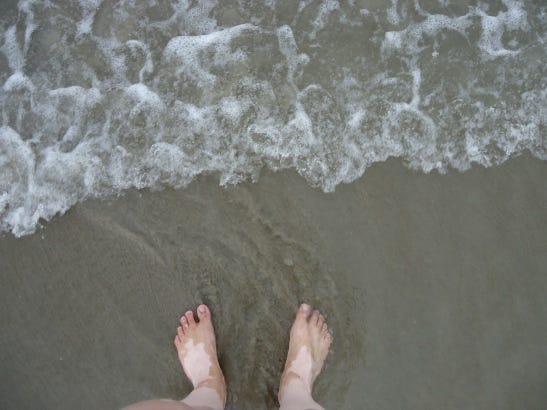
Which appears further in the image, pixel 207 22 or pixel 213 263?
pixel 207 22

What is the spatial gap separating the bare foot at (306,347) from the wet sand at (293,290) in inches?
2.5

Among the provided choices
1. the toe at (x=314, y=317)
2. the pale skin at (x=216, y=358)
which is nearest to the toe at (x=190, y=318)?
the pale skin at (x=216, y=358)

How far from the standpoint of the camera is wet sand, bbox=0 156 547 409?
8.48 ft

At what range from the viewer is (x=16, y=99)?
2742 mm

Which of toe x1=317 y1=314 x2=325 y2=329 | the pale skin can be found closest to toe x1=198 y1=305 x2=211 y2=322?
the pale skin

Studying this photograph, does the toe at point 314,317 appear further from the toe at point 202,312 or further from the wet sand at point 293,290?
the toe at point 202,312

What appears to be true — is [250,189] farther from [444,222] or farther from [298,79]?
[444,222]

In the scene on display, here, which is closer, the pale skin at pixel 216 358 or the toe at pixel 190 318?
the pale skin at pixel 216 358

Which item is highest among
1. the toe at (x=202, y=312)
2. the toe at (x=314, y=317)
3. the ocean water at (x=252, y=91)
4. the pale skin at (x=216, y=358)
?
the ocean water at (x=252, y=91)

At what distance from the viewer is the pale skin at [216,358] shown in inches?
97.7

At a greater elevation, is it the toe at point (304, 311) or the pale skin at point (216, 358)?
the toe at point (304, 311)

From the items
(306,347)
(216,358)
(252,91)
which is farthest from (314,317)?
(252,91)

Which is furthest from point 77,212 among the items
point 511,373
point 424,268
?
point 511,373

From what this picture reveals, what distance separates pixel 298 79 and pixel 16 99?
163 centimetres
